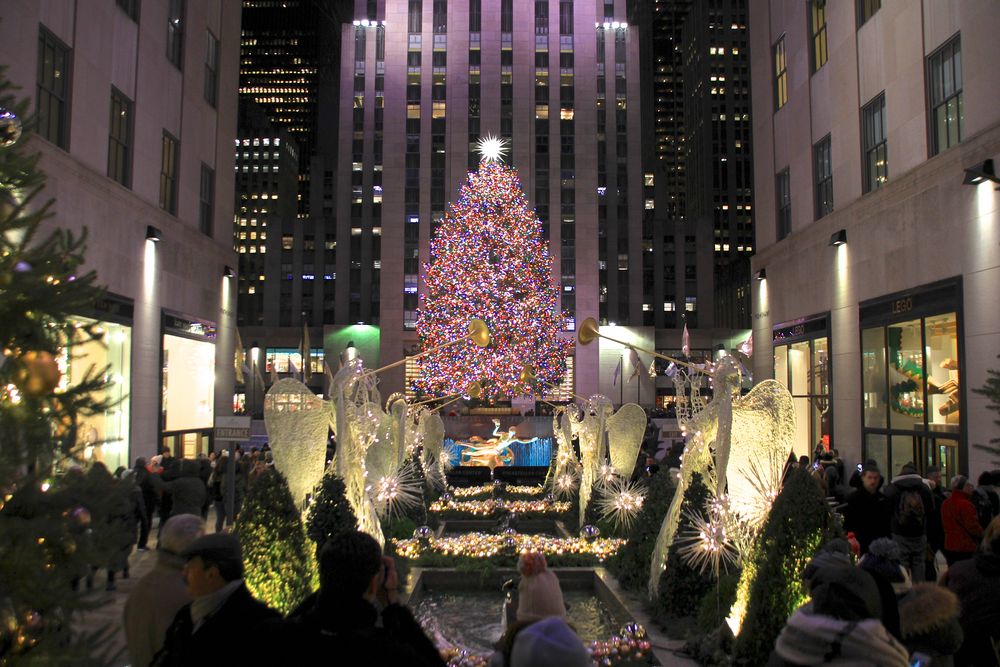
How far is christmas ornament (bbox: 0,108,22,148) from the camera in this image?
3.57 metres

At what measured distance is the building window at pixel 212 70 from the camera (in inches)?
1095

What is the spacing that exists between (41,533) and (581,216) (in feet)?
192

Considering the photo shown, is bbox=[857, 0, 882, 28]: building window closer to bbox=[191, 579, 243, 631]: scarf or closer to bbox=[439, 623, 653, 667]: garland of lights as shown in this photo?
bbox=[439, 623, 653, 667]: garland of lights

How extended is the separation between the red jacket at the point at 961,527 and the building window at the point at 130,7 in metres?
21.0

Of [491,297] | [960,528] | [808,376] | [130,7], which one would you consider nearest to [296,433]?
[960,528]

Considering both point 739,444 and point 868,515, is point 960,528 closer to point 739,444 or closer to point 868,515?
point 868,515

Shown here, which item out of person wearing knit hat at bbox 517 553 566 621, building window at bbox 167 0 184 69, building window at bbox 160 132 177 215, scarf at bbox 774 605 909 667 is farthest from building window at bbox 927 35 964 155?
building window at bbox 167 0 184 69

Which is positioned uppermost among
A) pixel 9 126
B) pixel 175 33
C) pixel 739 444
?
pixel 175 33

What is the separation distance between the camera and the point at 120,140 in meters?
21.0

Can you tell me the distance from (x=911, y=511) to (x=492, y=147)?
48.2m

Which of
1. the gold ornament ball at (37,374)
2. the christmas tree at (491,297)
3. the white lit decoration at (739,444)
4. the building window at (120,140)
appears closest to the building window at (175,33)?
the building window at (120,140)

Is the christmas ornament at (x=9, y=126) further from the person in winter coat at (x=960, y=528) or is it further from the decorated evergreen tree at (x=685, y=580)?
the person in winter coat at (x=960, y=528)

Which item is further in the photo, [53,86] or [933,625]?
[53,86]

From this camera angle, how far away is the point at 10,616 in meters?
2.83
